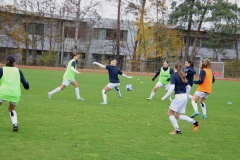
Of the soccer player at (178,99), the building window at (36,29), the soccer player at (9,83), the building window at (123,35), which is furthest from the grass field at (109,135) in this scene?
the building window at (123,35)

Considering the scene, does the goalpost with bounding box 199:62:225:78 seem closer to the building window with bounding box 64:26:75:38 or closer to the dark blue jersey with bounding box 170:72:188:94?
the building window with bounding box 64:26:75:38

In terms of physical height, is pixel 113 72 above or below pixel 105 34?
below

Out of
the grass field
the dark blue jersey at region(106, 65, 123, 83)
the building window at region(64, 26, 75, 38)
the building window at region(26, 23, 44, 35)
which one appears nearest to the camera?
the grass field

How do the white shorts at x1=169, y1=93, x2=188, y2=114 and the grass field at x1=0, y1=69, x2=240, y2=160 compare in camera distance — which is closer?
the grass field at x1=0, y1=69, x2=240, y2=160

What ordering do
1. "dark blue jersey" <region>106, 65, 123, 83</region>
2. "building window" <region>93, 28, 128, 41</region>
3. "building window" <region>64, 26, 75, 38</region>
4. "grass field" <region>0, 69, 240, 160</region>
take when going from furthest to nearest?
1. "building window" <region>93, 28, 128, 41</region>
2. "building window" <region>64, 26, 75, 38</region>
3. "dark blue jersey" <region>106, 65, 123, 83</region>
4. "grass field" <region>0, 69, 240, 160</region>

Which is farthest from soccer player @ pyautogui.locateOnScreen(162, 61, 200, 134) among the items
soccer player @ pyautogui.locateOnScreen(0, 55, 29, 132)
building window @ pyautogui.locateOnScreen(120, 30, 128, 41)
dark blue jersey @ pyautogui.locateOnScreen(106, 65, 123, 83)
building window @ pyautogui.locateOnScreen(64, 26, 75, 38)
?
building window @ pyautogui.locateOnScreen(120, 30, 128, 41)

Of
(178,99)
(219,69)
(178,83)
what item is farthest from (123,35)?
(178,99)

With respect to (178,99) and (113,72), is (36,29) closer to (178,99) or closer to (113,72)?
(113,72)

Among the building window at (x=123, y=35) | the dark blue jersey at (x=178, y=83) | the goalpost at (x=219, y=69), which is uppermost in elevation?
the building window at (x=123, y=35)

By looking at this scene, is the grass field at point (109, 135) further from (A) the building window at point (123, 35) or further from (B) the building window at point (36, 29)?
(A) the building window at point (123, 35)

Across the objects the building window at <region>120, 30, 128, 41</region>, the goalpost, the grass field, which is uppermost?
the building window at <region>120, 30, 128, 41</region>

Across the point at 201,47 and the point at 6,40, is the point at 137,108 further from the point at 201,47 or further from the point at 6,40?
the point at 201,47

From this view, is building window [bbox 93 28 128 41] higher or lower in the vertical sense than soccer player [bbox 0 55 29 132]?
higher

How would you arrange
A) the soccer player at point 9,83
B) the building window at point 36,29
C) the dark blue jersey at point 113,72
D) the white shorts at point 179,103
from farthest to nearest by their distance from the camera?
the building window at point 36,29 < the dark blue jersey at point 113,72 < the white shorts at point 179,103 < the soccer player at point 9,83
